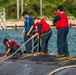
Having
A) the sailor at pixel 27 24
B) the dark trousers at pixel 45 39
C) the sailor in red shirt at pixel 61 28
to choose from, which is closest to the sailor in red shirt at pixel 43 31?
the dark trousers at pixel 45 39

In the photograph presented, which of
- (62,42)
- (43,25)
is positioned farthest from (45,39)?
(62,42)

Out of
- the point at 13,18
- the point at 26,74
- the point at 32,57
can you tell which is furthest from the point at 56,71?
the point at 13,18

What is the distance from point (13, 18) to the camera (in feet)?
413

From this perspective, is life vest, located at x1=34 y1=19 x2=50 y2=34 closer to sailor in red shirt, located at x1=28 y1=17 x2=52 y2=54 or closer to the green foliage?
sailor in red shirt, located at x1=28 y1=17 x2=52 y2=54

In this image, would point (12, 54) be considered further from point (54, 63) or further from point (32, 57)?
point (54, 63)

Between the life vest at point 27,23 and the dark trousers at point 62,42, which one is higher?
the life vest at point 27,23

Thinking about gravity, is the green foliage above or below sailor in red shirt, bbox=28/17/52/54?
below

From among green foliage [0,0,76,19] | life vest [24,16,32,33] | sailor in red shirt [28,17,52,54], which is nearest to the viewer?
sailor in red shirt [28,17,52,54]

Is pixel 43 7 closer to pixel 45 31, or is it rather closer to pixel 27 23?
pixel 27 23

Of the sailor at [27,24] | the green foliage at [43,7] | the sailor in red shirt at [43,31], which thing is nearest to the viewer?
the sailor in red shirt at [43,31]

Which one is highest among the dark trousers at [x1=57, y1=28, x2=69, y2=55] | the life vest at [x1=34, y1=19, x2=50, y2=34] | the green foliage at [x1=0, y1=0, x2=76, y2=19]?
the life vest at [x1=34, y1=19, x2=50, y2=34]

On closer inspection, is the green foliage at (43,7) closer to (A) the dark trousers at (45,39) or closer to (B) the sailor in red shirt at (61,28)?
(A) the dark trousers at (45,39)

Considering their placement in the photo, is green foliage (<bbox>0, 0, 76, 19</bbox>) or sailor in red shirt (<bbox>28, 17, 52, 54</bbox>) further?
green foliage (<bbox>0, 0, 76, 19</bbox>)

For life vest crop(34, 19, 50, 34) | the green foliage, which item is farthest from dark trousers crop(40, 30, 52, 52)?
the green foliage
